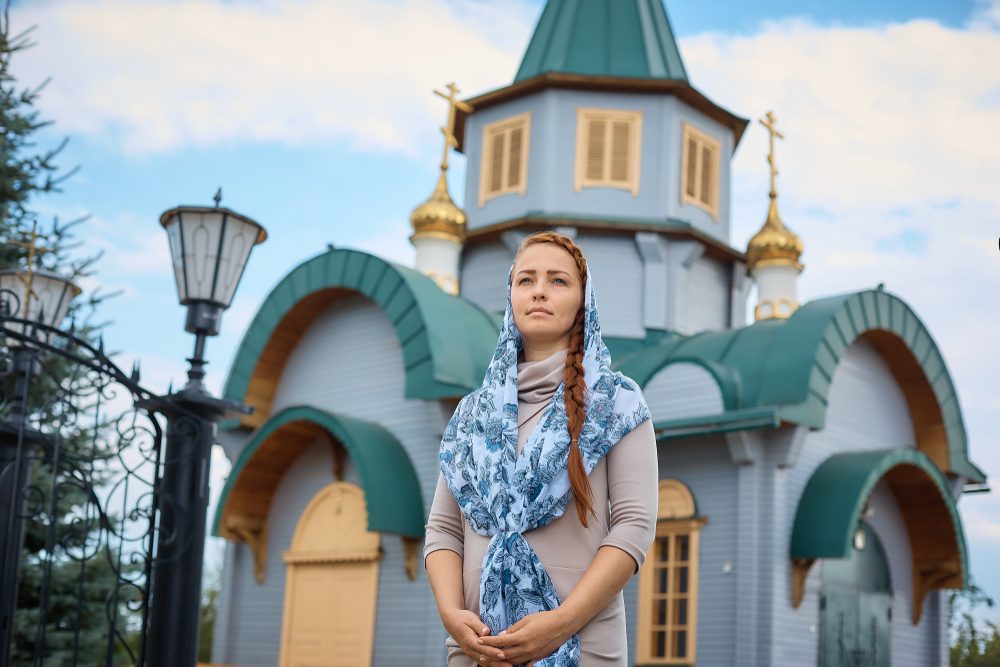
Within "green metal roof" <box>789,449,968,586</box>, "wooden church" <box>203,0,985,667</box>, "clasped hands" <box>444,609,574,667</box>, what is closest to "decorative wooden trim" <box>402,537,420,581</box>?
"wooden church" <box>203,0,985,667</box>

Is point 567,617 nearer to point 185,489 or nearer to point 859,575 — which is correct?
point 185,489

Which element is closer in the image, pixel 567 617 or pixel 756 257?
pixel 567 617

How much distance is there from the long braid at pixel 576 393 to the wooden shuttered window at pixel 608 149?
42.9ft

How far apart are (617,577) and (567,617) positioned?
16cm

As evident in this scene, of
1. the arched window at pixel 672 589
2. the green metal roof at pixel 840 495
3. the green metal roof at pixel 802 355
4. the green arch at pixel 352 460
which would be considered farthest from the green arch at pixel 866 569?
the green arch at pixel 352 460

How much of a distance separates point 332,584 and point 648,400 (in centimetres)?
423

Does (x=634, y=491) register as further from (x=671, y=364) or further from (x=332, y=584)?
(x=332, y=584)

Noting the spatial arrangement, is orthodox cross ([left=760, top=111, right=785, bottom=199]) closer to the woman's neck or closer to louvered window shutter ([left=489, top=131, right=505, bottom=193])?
louvered window shutter ([left=489, top=131, right=505, bottom=193])

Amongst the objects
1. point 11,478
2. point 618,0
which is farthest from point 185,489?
point 618,0

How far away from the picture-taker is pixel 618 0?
1816 cm

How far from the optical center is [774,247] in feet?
52.4

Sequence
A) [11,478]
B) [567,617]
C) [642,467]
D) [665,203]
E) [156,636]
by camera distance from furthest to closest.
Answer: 1. [665,203]
2. [11,478]
3. [156,636]
4. [642,467]
5. [567,617]

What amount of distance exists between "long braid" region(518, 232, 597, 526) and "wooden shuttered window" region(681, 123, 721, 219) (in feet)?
44.1

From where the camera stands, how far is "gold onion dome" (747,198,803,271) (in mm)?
15945
